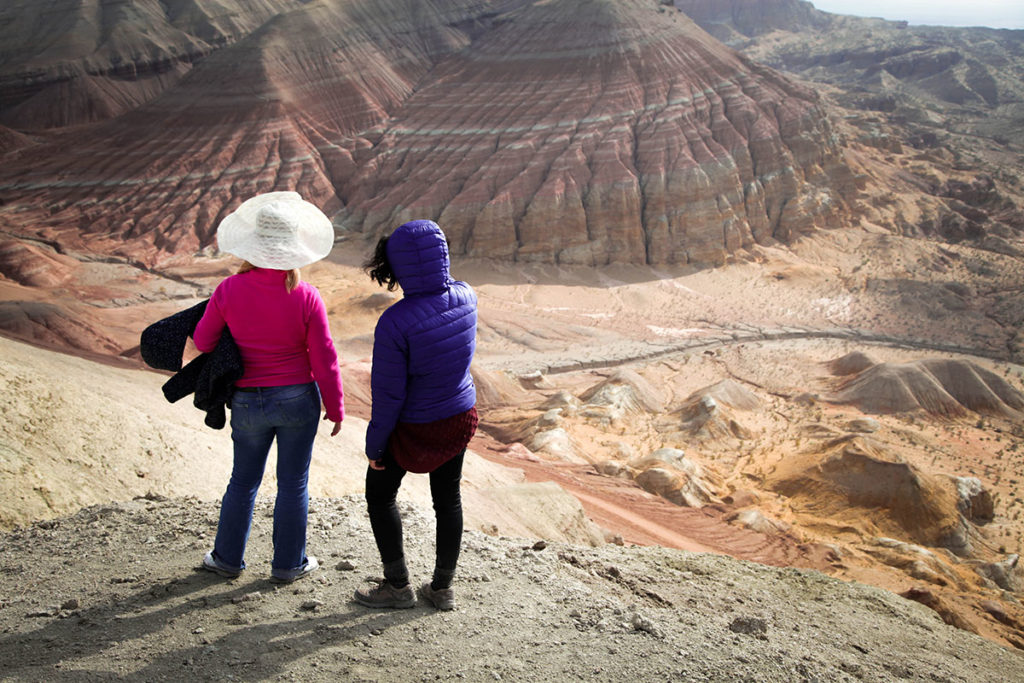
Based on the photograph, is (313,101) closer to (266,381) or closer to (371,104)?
(371,104)

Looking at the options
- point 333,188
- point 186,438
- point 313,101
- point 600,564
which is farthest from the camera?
point 313,101

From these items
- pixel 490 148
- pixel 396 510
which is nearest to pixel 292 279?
pixel 396 510

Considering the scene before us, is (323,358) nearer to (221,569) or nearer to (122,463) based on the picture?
(221,569)

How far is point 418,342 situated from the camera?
3611 mm

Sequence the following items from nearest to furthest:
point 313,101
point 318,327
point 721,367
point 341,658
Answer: point 341,658 → point 318,327 → point 721,367 → point 313,101

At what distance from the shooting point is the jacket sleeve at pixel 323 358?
380 cm

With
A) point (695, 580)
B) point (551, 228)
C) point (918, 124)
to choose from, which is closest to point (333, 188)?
point (551, 228)

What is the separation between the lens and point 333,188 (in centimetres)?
3516

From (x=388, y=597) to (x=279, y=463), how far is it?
3.07 ft

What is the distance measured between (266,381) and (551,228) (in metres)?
27.6

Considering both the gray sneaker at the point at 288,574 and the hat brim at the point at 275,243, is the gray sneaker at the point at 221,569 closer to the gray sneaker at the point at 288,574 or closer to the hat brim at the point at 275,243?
the gray sneaker at the point at 288,574

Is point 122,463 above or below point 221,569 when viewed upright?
below

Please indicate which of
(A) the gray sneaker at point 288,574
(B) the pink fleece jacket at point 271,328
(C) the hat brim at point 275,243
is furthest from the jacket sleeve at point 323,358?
(A) the gray sneaker at point 288,574

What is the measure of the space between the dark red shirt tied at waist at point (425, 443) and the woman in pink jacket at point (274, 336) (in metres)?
0.37
